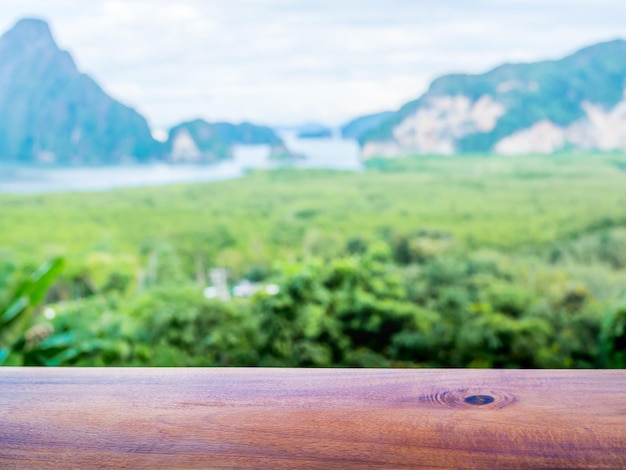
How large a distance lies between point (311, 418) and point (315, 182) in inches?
131

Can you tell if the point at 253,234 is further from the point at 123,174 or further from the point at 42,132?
the point at 42,132

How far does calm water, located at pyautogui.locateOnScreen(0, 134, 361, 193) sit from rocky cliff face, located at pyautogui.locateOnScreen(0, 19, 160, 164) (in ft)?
0.26

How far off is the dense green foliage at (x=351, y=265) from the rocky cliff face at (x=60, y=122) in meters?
0.27

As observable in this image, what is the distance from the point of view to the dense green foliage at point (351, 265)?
127 inches

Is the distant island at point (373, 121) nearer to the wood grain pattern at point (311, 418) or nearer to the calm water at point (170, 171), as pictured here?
the calm water at point (170, 171)

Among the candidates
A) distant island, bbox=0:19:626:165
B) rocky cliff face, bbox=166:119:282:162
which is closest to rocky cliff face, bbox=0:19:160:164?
distant island, bbox=0:19:626:165

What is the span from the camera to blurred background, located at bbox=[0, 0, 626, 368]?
326 cm

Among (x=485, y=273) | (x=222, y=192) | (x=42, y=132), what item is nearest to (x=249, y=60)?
(x=222, y=192)

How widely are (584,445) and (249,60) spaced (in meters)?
3.26

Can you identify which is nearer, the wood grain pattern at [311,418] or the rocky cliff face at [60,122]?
the wood grain pattern at [311,418]

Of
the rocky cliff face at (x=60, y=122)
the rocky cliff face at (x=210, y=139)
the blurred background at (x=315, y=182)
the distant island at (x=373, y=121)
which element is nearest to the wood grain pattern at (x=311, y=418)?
the blurred background at (x=315, y=182)

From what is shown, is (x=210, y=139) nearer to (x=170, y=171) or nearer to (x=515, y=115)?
(x=170, y=171)

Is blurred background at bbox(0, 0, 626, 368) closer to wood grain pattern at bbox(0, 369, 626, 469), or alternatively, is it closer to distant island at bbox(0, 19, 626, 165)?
distant island at bbox(0, 19, 626, 165)

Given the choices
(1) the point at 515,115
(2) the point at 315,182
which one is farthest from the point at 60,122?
(1) the point at 515,115
